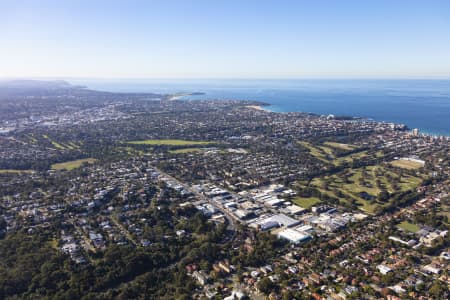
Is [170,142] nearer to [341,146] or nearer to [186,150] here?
[186,150]

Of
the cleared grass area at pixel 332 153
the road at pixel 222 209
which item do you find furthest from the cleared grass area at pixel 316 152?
the road at pixel 222 209

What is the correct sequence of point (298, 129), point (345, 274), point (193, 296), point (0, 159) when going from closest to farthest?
point (193, 296)
point (345, 274)
point (0, 159)
point (298, 129)

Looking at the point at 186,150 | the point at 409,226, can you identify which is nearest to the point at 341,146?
the point at 186,150

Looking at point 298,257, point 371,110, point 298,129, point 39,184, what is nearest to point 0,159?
point 39,184

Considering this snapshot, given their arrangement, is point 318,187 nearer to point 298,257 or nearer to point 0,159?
point 298,257

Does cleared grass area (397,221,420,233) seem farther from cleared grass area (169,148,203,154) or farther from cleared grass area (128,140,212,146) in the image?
cleared grass area (128,140,212,146)

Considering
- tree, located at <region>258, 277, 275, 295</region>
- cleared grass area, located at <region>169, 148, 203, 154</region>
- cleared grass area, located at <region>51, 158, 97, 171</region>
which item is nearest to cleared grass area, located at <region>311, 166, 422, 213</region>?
tree, located at <region>258, 277, 275, 295</region>
